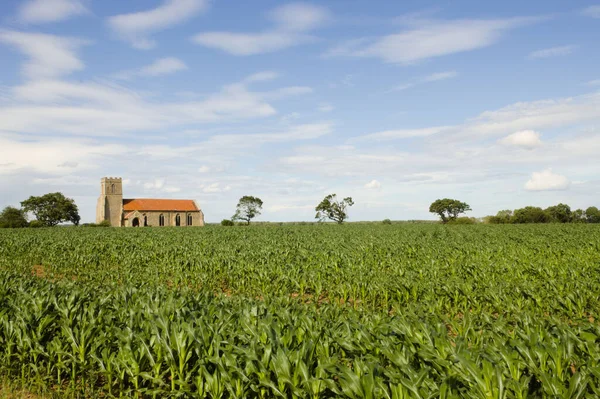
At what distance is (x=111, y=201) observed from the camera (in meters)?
91.7

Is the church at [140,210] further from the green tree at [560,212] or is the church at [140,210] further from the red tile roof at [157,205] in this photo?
the green tree at [560,212]

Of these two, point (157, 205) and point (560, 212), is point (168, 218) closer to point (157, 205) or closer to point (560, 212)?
point (157, 205)

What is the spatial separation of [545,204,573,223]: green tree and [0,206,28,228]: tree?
379ft

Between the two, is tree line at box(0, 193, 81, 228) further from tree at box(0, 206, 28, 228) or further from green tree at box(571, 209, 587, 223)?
green tree at box(571, 209, 587, 223)

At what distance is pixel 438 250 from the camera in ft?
62.4

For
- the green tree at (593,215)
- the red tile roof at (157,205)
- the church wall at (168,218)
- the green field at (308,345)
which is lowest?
the green field at (308,345)

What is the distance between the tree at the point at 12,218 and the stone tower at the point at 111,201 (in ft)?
48.2

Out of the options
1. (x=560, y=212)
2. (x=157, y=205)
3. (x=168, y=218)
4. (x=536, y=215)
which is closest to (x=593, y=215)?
(x=560, y=212)

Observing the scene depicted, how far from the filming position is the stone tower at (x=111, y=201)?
3548 inches

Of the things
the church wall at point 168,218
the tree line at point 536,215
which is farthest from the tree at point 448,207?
the church wall at point 168,218

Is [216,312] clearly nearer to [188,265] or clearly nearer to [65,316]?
[65,316]

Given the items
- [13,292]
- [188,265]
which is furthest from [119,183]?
[13,292]

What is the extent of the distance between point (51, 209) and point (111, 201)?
50.1 feet

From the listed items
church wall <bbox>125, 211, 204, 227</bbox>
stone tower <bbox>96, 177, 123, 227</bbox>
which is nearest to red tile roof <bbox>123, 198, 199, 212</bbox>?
church wall <bbox>125, 211, 204, 227</bbox>
